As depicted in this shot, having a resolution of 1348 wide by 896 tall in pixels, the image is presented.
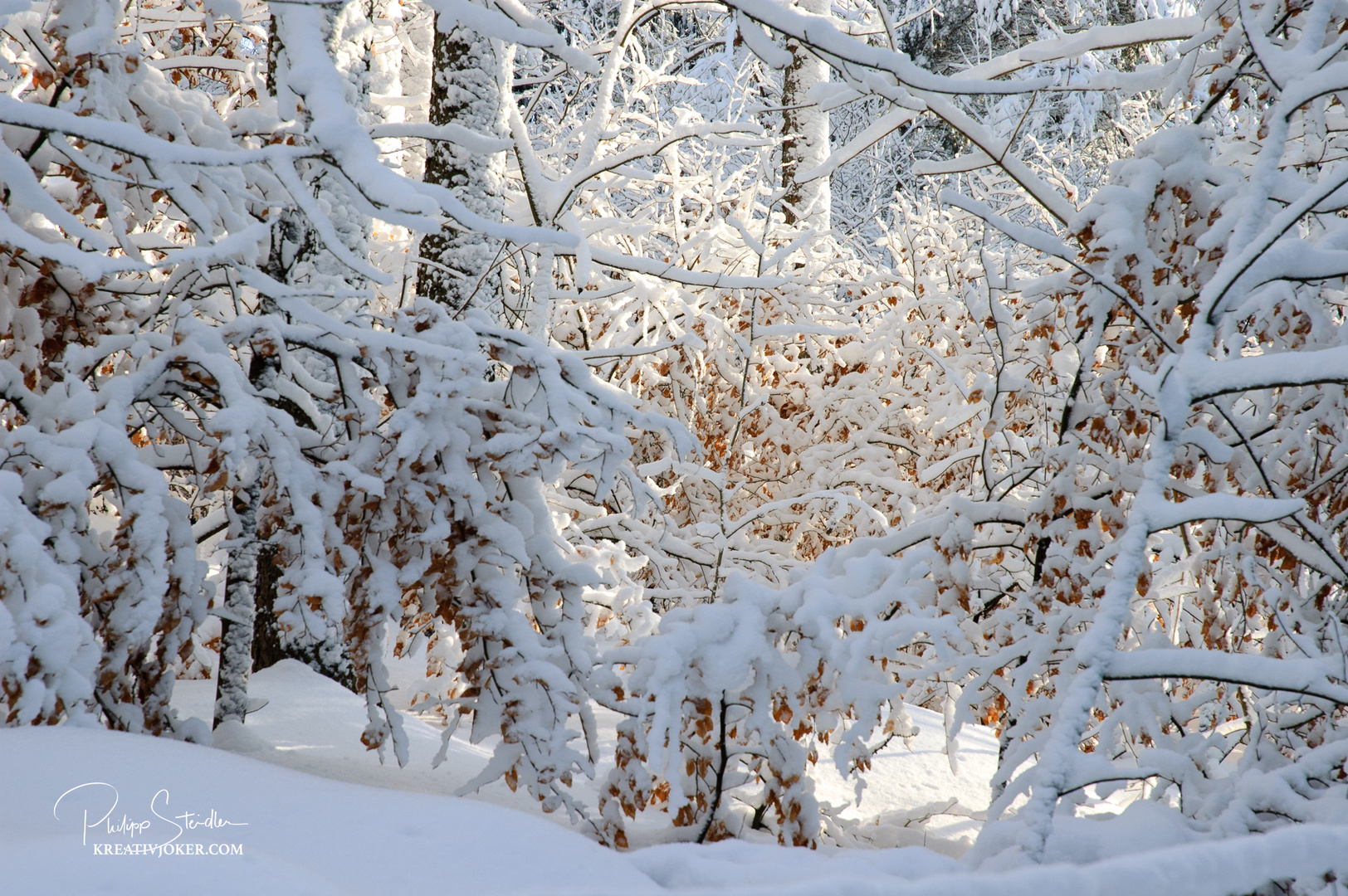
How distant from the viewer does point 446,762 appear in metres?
3.66

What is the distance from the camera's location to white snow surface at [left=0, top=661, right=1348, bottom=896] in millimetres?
1227

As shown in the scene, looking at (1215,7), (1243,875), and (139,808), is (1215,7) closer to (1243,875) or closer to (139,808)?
(1243,875)

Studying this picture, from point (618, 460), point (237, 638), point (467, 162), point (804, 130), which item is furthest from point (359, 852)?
point (804, 130)

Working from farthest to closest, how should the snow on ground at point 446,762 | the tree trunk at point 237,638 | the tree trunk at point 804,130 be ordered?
the tree trunk at point 804,130
the tree trunk at point 237,638
the snow on ground at point 446,762

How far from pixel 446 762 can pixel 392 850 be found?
2233 millimetres

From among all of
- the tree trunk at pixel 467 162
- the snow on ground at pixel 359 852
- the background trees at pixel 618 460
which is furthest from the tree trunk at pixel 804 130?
the snow on ground at pixel 359 852

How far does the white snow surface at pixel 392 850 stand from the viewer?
A: 4.02 ft

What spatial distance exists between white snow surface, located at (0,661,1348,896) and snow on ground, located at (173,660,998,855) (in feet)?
4.18

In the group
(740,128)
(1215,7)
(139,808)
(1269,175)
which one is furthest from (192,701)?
(1215,7)

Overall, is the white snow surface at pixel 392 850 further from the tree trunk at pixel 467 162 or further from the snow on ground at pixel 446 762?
the tree trunk at pixel 467 162

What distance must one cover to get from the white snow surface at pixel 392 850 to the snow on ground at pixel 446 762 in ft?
4.18
